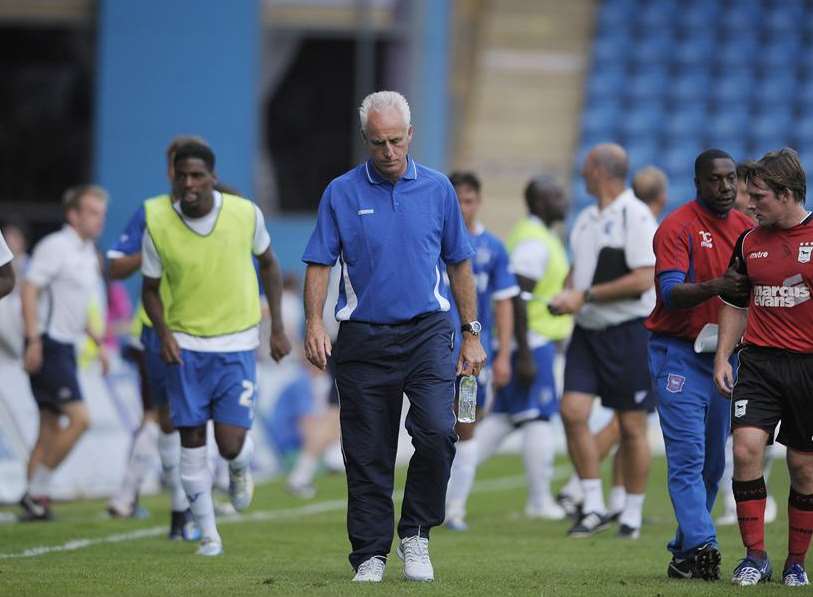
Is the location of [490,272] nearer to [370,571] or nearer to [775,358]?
[775,358]

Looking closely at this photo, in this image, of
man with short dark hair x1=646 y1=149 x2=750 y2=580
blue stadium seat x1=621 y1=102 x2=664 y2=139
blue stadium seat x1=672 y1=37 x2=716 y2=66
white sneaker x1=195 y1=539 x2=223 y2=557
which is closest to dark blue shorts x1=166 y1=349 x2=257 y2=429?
white sneaker x1=195 y1=539 x2=223 y2=557

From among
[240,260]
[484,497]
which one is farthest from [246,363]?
[484,497]

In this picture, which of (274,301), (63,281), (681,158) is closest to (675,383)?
(274,301)

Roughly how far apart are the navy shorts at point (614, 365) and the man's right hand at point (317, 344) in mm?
3486

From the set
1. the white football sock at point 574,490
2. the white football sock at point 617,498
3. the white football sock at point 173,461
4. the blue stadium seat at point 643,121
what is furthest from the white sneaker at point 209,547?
the blue stadium seat at point 643,121

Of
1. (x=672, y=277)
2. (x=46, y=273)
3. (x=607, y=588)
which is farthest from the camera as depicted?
(x=46, y=273)

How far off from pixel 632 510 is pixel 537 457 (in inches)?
68.7

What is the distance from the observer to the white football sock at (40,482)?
38.9 feet

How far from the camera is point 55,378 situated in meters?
12.0

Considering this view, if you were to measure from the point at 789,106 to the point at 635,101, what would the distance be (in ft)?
8.54

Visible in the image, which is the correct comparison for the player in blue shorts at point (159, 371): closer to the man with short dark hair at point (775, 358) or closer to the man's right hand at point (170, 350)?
the man's right hand at point (170, 350)

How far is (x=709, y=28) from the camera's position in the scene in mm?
28531

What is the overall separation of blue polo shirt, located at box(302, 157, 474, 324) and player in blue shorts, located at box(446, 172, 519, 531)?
3.66m

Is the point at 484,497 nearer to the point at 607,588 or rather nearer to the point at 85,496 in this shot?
the point at 85,496
